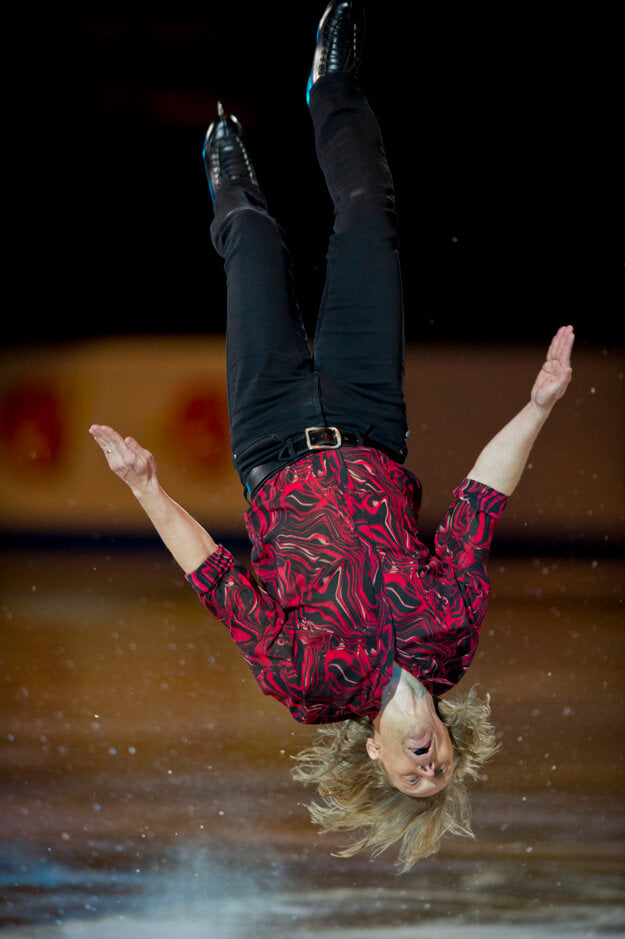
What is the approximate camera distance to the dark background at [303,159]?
3707 millimetres

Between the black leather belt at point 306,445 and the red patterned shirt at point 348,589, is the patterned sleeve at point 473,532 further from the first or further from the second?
the black leather belt at point 306,445

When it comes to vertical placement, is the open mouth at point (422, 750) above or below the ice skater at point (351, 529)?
below

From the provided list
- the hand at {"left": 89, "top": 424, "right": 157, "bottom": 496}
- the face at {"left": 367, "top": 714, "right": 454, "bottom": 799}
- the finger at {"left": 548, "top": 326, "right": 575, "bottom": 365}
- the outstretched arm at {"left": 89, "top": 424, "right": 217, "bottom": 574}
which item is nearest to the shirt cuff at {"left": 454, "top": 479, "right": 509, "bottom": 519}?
the finger at {"left": 548, "top": 326, "right": 575, "bottom": 365}

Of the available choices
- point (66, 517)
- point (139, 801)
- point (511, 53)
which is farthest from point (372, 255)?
point (66, 517)

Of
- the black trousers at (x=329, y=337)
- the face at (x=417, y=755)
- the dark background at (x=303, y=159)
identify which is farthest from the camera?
the dark background at (x=303, y=159)

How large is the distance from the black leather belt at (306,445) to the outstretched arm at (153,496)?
9.4 inches

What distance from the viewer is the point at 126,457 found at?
2203 mm

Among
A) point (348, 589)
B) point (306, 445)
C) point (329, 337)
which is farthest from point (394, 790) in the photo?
point (329, 337)

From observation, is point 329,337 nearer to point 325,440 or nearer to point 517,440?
point 325,440

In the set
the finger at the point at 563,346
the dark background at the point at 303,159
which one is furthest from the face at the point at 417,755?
the dark background at the point at 303,159

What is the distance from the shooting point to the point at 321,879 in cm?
319

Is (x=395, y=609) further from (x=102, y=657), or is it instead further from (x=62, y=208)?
(x=62, y=208)

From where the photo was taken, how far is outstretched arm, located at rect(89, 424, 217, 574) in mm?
2211

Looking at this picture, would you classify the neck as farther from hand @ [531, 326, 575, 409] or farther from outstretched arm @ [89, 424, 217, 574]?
hand @ [531, 326, 575, 409]
